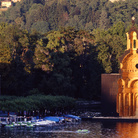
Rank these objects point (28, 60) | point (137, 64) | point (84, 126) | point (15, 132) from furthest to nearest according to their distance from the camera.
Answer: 1. point (28, 60)
2. point (137, 64)
3. point (84, 126)
4. point (15, 132)

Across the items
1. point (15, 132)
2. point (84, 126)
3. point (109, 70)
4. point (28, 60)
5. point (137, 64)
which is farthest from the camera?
point (109, 70)

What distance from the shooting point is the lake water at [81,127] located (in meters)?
72.0

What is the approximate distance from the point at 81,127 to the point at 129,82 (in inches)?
445

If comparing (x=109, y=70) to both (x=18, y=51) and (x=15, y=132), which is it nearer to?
(x=18, y=51)

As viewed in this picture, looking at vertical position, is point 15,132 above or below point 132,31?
below

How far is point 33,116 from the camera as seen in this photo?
89.2 meters

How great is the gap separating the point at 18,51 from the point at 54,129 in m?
41.8

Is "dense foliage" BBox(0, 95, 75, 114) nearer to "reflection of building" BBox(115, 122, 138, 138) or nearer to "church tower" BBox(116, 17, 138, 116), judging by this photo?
"church tower" BBox(116, 17, 138, 116)

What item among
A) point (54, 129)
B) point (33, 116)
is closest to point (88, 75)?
point (33, 116)

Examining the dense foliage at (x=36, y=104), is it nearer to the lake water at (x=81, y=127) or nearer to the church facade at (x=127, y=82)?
the lake water at (x=81, y=127)

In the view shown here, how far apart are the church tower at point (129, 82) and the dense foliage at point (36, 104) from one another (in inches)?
498

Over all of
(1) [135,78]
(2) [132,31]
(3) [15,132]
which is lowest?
(3) [15,132]

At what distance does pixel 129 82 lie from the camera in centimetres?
8594

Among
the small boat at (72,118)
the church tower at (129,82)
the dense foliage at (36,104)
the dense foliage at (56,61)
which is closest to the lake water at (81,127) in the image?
the church tower at (129,82)
